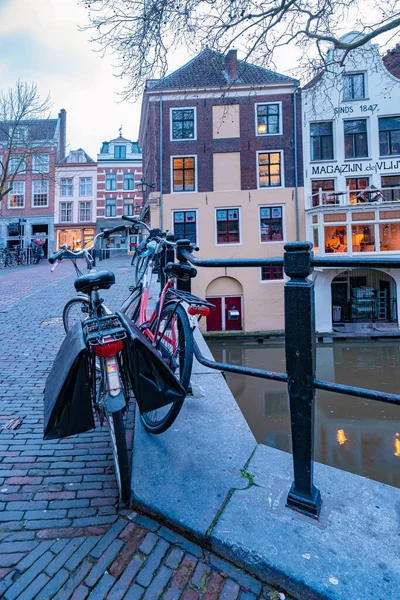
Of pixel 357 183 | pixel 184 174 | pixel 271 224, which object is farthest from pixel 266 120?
pixel 357 183

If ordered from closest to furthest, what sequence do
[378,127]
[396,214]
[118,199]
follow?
1. [396,214]
2. [378,127]
3. [118,199]

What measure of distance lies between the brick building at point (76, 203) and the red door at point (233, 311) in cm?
2092

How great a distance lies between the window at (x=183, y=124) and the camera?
59.8ft

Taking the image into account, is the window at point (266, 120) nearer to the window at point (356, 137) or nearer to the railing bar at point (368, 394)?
the window at point (356, 137)

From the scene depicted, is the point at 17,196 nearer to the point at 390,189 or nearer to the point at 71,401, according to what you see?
the point at 390,189

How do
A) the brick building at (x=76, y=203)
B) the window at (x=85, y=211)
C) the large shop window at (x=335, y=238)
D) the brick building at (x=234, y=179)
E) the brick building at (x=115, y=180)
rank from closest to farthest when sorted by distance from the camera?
the large shop window at (x=335, y=238) → the brick building at (x=234, y=179) → the brick building at (x=76, y=203) → the window at (x=85, y=211) → the brick building at (x=115, y=180)

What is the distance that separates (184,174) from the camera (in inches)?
723

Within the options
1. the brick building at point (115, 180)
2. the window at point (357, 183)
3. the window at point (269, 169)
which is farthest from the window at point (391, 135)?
the brick building at point (115, 180)

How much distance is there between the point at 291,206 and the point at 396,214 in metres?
4.91

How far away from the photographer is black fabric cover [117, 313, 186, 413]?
4.96ft

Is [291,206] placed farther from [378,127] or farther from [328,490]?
[328,490]

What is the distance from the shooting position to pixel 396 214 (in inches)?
648

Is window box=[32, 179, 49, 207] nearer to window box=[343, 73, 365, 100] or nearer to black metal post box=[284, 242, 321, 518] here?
window box=[343, 73, 365, 100]

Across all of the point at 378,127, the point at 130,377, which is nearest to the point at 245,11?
the point at 130,377
